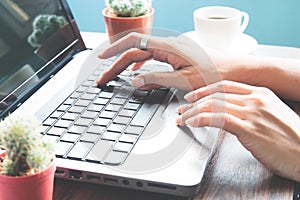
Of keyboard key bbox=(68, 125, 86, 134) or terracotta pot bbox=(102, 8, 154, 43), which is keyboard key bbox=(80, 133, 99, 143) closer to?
keyboard key bbox=(68, 125, 86, 134)

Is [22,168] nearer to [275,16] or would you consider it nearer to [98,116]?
[98,116]

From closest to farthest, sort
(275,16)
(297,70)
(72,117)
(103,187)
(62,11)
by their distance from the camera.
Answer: (103,187)
(72,117)
(297,70)
(62,11)
(275,16)

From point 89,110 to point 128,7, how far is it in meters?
0.33

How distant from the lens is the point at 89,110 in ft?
2.57

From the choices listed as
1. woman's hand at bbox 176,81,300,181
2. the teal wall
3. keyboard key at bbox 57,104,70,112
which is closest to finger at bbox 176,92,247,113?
woman's hand at bbox 176,81,300,181

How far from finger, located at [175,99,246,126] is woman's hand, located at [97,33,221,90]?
5.7 inches

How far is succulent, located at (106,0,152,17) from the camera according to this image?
1019 millimetres

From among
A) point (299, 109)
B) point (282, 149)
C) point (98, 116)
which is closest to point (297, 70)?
point (299, 109)

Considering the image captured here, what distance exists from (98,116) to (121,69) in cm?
16

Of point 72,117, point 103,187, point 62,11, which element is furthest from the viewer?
point 62,11

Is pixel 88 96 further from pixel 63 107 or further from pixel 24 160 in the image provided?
pixel 24 160

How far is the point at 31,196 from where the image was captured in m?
0.50

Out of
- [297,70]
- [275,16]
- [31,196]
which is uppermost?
[31,196]

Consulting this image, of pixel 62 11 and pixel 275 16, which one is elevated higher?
pixel 62 11
